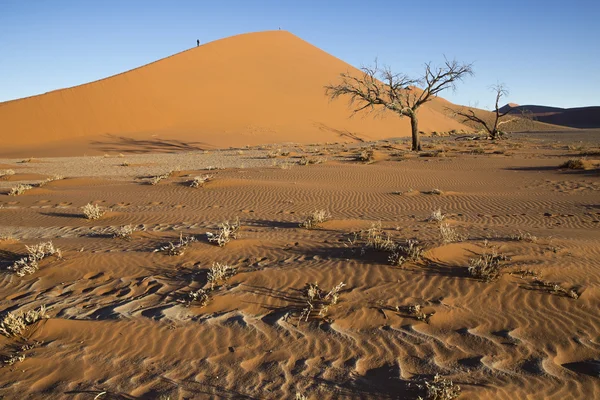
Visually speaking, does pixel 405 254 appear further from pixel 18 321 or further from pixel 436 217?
pixel 18 321

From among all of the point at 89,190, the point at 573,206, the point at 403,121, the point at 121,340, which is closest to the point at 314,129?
the point at 403,121

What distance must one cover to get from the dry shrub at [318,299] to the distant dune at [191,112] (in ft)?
96.7

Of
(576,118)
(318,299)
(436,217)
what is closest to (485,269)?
(318,299)

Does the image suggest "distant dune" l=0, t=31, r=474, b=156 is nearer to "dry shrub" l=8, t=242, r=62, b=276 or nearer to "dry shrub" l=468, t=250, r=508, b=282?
"dry shrub" l=8, t=242, r=62, b=276

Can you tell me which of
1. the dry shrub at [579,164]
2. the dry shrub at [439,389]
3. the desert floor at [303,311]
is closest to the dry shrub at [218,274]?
the desert floor at [303,311]

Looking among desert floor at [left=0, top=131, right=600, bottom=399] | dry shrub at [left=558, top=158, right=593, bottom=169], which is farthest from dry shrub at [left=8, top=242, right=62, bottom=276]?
dry shrub at [left=558, top=158, right=593, bottom=169]

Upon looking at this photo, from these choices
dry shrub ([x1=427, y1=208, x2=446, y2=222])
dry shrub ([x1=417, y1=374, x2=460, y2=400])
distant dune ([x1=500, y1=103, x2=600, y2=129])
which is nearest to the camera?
dry shrub ([x1=417, y1=374, x2=460, y2=400])

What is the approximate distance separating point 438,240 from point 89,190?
11788 millimetres

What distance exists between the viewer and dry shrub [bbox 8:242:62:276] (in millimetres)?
5988

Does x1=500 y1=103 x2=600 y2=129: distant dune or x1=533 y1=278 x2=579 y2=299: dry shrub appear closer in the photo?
x1=533 y1=278 x2=579 y2=299: dry shrub

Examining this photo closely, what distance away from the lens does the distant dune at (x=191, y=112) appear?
37312 mm

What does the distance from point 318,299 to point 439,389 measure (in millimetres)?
1826

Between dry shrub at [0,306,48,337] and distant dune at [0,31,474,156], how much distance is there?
2894cm

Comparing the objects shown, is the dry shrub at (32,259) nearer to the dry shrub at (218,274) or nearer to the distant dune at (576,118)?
the dry shrub at (218,274)
